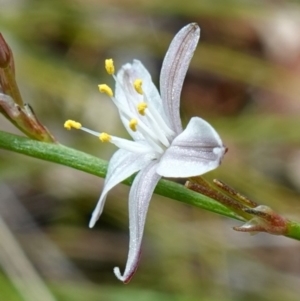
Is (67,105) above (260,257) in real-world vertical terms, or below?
above

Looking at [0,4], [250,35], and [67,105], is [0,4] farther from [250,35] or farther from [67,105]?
[250,35]

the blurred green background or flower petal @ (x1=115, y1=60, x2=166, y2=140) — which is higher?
flower petal @ (x1=115, y1=60, x2=166, y2=140)

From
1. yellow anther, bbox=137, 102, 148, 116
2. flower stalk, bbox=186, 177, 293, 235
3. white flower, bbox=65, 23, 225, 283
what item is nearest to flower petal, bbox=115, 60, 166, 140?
white flower, bbox=65, 23, 225, 283

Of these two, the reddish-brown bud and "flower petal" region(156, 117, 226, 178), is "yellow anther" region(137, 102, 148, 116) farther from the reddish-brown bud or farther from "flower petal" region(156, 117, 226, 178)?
the reddish-brown bud

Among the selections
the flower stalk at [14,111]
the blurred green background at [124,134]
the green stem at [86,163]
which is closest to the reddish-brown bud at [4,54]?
the flower stalk at [14,111]

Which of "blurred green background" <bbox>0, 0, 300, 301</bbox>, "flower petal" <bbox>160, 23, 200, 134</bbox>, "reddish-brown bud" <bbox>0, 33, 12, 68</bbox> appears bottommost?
"blurred green background" <bbox>0, 0, 300, 301</bbox>

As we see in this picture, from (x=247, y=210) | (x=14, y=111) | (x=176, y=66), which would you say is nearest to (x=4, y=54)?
(x=14, y=111)

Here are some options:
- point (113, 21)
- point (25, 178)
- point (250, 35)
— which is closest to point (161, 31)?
point (113, 21)
